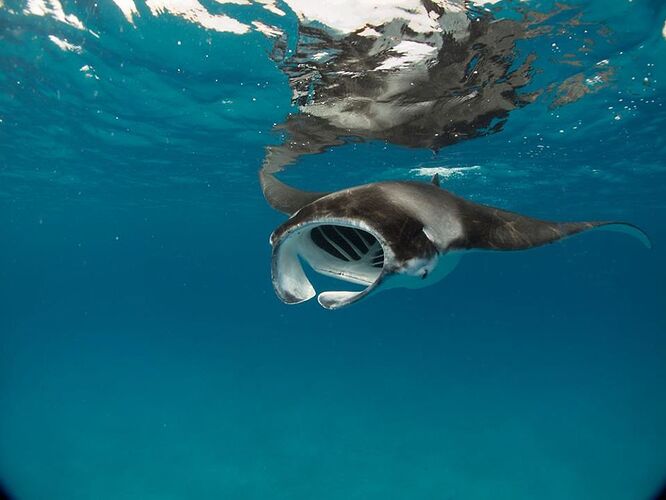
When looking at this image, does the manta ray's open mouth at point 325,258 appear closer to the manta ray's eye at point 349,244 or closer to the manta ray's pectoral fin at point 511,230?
the manta ray's eye at point 349,244

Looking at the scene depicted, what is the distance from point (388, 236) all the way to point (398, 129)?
10878 millimetres

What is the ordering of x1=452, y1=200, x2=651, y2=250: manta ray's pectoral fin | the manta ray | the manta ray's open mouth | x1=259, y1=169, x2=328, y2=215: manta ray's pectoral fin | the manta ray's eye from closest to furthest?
the manta ray
the manta ray's open mouth
x1=452, y1=200, x2=651, y2=250: manta ray's pectoral fin
the manta ray's eye
x1=259, y1=169, x2=328, y2=215: manta ray's pectoral fin

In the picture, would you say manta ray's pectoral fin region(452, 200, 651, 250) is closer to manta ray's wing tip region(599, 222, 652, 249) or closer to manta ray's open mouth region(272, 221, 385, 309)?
manta ray's wing tip region(599, 222, 652, 249)

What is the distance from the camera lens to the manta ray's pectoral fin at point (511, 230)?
159 inches

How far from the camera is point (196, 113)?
14602 mm

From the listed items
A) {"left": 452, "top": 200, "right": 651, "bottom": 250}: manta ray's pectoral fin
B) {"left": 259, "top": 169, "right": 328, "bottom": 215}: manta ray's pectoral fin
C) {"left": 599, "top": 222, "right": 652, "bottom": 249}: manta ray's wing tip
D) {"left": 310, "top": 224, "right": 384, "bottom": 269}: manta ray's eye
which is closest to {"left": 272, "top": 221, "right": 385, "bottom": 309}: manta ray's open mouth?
{"left": 310, "top": 224, "right": 384, "bottom": 269}: manta ray's eye

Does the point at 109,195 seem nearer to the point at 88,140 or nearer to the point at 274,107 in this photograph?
the point at 88,140

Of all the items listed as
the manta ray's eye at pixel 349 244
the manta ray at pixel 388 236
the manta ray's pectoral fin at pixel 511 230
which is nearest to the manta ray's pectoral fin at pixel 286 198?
the manta ray's eye at pixel 349 244

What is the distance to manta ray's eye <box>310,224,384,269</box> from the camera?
4668 millimetres

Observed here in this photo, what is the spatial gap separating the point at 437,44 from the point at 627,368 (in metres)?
25.7

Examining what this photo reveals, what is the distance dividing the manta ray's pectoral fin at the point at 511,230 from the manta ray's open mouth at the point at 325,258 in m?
0.92

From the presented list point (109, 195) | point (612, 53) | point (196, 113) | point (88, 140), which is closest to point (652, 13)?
point (612, 53)

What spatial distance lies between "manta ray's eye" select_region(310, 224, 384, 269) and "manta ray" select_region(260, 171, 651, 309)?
0.01 metres

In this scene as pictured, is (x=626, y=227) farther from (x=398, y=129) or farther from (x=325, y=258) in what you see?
(x=398, y=129)
